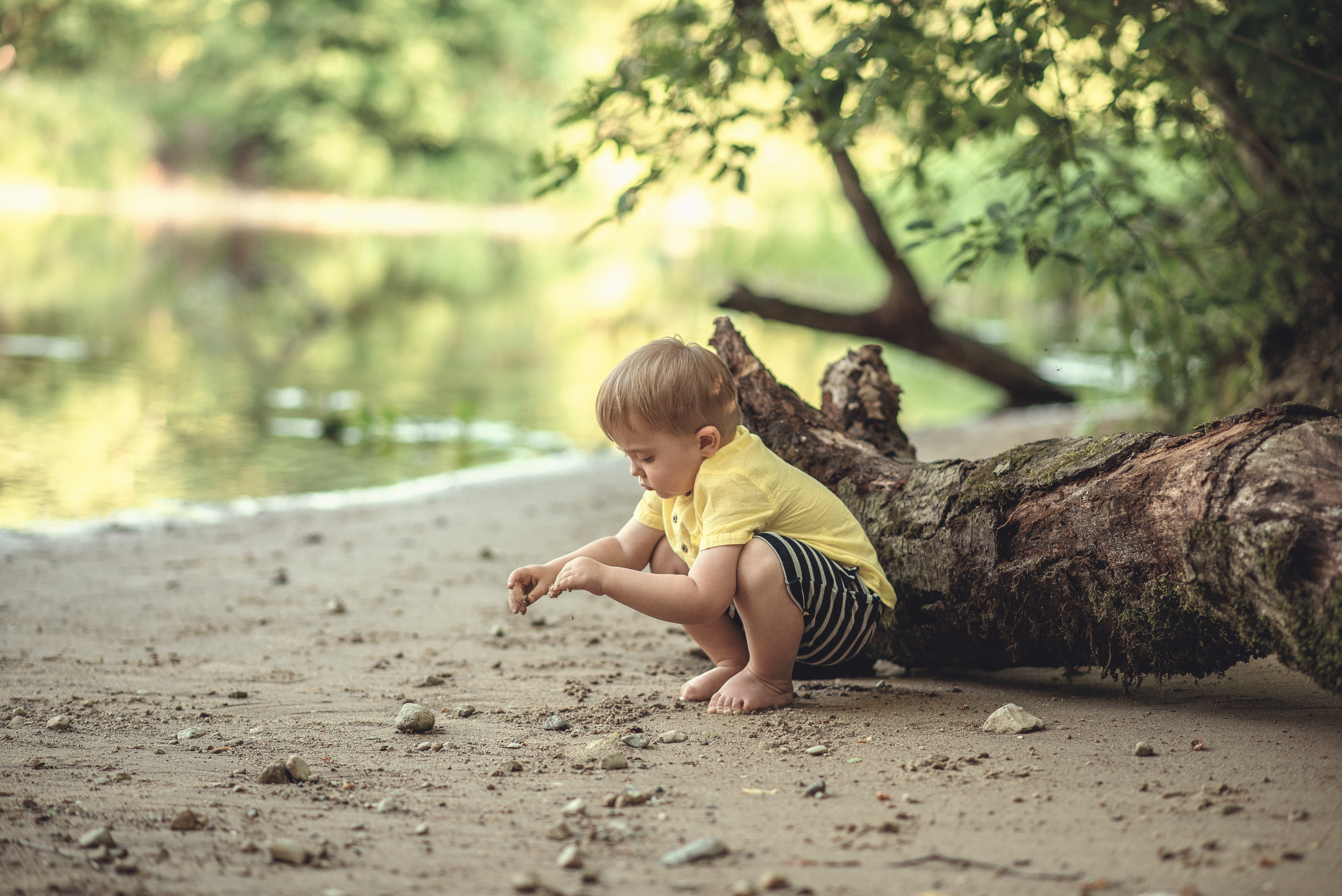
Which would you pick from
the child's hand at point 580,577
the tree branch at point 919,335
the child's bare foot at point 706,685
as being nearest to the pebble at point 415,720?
the child's hand at point 580,577

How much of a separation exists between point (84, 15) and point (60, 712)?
2220cm

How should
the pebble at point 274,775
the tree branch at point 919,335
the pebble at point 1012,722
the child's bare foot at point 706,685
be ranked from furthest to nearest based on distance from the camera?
1. the tree branch at point 919,335
2. the child's bare foot at point 706,685
3. the pebble at point 1012,722
4. the pebble at point 274,775

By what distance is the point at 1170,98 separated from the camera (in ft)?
12.4

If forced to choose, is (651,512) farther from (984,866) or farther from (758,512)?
(984,866)

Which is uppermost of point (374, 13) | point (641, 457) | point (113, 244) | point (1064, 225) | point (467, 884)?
point (374, 13)

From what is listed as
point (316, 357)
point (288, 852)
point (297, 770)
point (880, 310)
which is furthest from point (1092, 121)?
point (316, 357)

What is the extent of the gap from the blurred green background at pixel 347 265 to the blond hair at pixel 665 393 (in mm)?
1349

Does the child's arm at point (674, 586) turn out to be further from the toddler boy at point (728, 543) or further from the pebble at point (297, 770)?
the pebble at point (297, 770)

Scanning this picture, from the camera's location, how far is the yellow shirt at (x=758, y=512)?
7.45 feet

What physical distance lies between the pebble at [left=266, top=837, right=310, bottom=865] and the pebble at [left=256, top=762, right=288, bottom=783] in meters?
0.36

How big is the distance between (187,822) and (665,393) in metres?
1.14

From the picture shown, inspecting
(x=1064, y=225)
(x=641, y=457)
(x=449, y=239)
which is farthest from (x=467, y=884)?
(x=449, y=239)

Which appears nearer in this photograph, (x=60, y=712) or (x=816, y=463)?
(x=60, y=712)

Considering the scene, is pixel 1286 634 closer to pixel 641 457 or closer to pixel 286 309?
pixel 641 457
